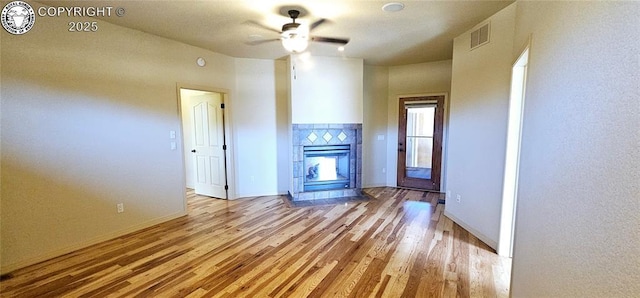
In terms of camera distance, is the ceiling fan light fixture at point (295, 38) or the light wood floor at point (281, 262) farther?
the ceiling fan light fixture at point (295, 38)

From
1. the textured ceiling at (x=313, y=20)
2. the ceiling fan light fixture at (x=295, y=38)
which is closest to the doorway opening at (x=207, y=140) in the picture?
the textured ceiling at (x=313, y=20)

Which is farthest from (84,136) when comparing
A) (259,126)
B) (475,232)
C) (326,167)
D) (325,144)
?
(475,232)

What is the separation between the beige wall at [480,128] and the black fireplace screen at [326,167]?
2032 mm

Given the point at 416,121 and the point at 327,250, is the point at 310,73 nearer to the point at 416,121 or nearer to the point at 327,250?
the point at 416,121

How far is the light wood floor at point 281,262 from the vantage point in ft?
7.89

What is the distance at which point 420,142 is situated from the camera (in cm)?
597

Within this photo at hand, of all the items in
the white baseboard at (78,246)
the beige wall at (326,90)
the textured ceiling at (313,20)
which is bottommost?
the white baseboard at (78,246)

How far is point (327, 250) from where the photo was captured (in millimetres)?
3158

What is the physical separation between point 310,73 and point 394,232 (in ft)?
10.4

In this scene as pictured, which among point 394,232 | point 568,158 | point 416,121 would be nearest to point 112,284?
point 394,232

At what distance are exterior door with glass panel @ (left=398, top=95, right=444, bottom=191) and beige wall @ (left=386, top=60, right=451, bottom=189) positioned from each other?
0.12 m

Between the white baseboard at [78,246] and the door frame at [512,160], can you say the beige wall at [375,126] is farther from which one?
the white baseboard at [78,246]

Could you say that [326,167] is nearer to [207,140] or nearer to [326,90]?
[326,90]

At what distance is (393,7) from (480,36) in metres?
1.33
